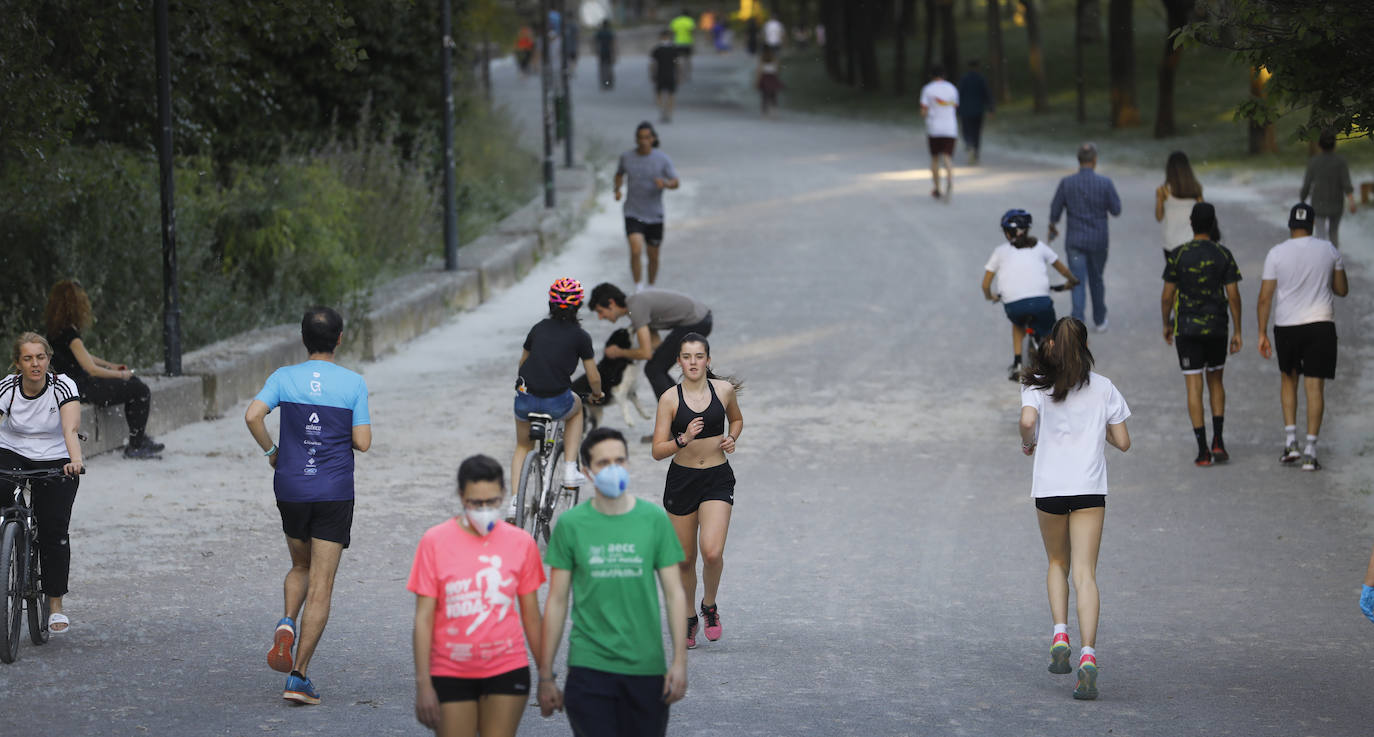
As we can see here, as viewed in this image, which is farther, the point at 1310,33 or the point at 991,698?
the point at 1310,33

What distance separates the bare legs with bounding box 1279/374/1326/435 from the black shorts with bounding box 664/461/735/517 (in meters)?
5.62

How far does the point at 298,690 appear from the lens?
22.6ft

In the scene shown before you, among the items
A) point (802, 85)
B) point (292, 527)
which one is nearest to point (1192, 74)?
point (802, 85)

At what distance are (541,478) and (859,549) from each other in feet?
6.37

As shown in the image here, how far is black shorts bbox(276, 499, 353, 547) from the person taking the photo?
702 centimetres

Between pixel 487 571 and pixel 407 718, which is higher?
pixel 487 571

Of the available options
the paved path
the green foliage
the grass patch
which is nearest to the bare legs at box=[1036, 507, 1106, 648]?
the paved path

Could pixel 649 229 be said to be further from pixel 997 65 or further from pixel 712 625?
pixel 997 65

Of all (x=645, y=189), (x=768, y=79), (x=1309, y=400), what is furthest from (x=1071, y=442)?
(x=768, y=79)

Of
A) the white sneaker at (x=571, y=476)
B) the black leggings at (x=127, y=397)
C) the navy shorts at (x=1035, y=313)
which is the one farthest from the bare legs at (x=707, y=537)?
the navy shorts at (x=1035, y=313)

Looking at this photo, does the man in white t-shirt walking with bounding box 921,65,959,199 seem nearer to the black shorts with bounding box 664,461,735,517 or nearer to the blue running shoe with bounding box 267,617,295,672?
the black shorts with bounding box 664,461,735,517

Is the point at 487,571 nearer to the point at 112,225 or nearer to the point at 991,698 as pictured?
the point at 991,698

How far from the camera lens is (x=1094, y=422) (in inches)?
295

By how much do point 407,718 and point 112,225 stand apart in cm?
1114
